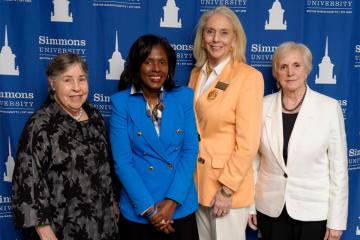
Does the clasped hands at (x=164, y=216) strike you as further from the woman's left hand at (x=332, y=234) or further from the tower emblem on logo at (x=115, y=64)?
the tower emblem on logo at (x=115, y=64)

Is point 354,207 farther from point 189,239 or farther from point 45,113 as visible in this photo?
point 45,113

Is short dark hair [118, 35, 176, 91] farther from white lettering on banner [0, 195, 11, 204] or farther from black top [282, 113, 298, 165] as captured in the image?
white lettering on banner [0, 195, 11, 204]

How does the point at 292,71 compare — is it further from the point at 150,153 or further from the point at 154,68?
the point at 150,153

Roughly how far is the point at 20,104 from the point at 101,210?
1018 millimetres

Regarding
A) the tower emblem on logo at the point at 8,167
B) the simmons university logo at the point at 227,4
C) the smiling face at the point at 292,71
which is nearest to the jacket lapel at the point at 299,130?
the smiling face at the point at 292,71

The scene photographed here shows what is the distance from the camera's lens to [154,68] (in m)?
1.67

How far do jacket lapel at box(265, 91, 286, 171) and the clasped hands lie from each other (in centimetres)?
59

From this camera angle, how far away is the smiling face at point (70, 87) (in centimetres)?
159

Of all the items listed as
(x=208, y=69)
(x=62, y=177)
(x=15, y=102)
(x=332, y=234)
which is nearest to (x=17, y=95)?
(x=15, y=102)

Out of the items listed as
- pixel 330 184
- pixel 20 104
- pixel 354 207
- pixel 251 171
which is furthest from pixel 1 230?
pixel 354 207

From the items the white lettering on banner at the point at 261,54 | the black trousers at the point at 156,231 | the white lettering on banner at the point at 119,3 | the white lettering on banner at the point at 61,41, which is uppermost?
the white lettering on banner at the point at 119,3

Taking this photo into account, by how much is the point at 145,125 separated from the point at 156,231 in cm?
50

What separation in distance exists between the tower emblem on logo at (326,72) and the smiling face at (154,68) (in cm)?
123

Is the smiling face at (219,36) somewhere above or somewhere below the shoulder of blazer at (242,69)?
above
